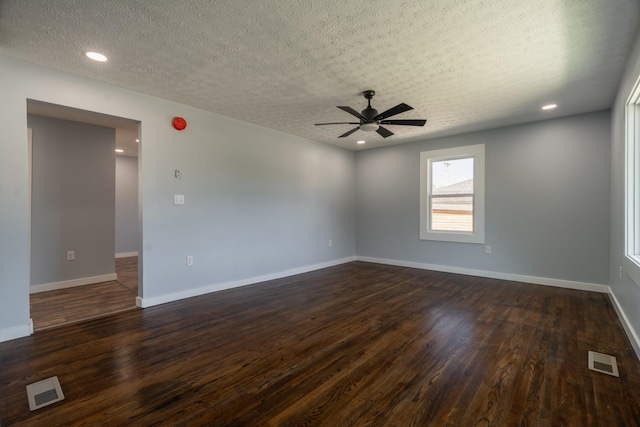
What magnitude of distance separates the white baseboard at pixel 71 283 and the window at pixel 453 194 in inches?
216

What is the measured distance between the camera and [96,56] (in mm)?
2627

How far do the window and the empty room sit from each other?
36mm

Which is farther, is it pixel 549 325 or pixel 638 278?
pixel 549 325

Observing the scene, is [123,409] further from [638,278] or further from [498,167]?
[498,167]

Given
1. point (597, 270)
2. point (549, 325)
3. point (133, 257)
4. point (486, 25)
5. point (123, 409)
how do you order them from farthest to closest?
1. point (133, 257)
2. point (597, 270)
3. point (549, 325)
4. point (486, 25)
5. point (123, 409)

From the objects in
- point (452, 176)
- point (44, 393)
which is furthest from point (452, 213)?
point (44, 393)

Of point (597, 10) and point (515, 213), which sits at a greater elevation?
point (597, 10)

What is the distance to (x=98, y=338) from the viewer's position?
267 cm

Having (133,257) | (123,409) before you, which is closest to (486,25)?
(123,409)

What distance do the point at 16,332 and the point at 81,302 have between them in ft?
3.62

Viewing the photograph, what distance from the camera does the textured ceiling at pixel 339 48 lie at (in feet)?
6.68

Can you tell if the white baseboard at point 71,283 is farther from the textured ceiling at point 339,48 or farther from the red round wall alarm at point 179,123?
the textured ceiling at point 339,48

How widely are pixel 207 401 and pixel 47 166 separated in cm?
452

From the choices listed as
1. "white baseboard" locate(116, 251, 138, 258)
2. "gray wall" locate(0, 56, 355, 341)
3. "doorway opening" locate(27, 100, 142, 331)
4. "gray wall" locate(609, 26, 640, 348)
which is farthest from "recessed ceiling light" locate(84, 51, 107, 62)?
"white baseboard" locate(116, 251, 138, 258)
